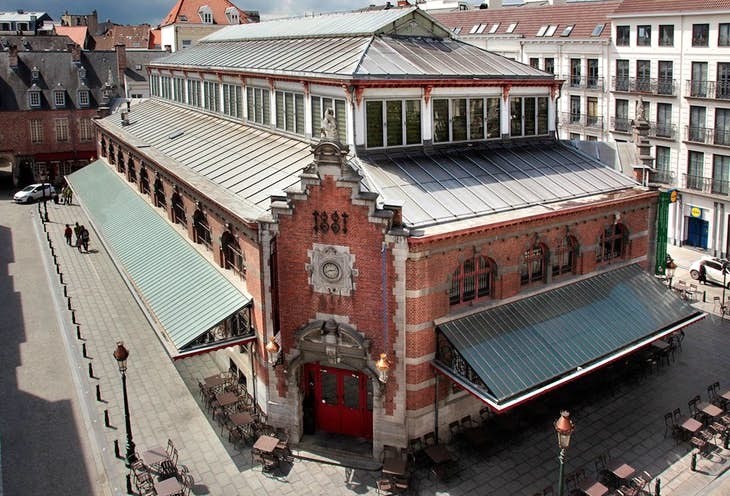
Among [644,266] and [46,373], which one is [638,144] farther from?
[46,373]

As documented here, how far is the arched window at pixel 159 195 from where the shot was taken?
3556 cm

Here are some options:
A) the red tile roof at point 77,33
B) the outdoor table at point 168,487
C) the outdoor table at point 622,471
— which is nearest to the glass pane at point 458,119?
the outdoor table at point 622,471

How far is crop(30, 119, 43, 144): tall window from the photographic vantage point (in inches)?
2618

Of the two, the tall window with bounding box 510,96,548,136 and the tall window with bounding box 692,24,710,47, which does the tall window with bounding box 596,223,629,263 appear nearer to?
the tall window with bounding box 510,96,548,136

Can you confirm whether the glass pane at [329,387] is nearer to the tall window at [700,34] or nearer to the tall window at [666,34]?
the tall window at [700,34]

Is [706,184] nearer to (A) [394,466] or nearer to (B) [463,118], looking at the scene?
(B) [463,118]

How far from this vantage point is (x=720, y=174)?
143ft

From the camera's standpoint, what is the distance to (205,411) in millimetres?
25141

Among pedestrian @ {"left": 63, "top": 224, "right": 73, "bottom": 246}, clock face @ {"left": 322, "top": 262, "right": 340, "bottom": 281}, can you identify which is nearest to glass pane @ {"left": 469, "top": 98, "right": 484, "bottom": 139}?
clock face @ {"left": 322, "top": 262, "right": 340, "bottom": 281}

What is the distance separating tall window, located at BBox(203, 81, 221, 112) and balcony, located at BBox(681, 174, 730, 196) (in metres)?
30.6

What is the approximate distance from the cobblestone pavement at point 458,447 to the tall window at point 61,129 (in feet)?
132

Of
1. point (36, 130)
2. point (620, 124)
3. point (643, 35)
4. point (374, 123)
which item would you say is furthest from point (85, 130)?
point (374, 123)

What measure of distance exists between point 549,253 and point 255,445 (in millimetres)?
12053

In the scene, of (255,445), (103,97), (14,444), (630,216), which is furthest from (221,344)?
(103,97)
